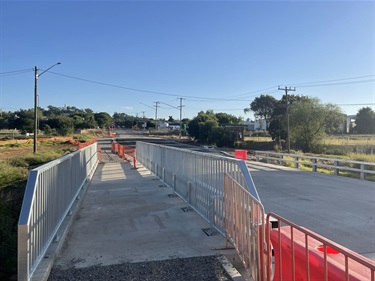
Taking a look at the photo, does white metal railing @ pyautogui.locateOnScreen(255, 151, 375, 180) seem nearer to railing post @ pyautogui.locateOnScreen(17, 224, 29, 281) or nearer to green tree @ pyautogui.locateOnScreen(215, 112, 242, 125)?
railing post @ pyautogui.locateOnScreen(17, 224, 29, 281)

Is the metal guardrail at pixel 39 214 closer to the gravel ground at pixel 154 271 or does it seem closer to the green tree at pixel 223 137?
the gravel ground at pixel 154 271

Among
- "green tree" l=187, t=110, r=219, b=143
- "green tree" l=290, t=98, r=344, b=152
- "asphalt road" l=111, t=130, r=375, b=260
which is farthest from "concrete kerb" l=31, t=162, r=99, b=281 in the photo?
"green tree" l=187, t=110, r=219, b=143

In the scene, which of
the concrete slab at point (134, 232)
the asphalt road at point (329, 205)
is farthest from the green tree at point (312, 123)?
the concrete slab at point (134, 232)

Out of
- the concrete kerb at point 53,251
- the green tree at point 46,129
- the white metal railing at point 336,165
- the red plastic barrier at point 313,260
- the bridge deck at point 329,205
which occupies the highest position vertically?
the green tree at point 46,129

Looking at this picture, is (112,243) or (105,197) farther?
(105,197)

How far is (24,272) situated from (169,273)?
1.76 metres

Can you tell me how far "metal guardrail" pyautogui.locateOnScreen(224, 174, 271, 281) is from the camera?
11.5ft

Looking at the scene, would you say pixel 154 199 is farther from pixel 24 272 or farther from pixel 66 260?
pixel 24 272

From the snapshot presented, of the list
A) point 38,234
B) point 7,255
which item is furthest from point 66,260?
point 7,255

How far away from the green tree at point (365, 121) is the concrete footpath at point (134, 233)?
10216cm

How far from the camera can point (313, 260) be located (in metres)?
2.60

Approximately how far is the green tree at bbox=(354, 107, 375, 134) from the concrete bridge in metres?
97.2

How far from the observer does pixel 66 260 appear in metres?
4.64

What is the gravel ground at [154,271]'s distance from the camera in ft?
13.4
